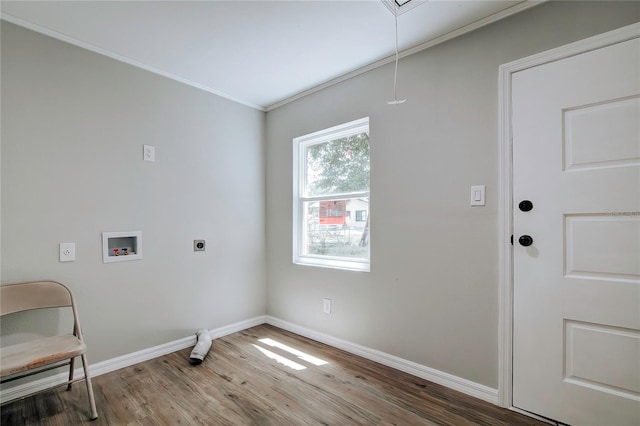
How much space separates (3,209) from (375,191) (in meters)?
2.49

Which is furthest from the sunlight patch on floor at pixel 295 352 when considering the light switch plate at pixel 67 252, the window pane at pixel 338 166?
the light switch plate at pixel 67 252

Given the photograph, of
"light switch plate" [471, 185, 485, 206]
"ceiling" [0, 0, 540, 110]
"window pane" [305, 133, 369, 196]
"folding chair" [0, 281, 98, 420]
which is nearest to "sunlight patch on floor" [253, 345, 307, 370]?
"folding chair" [0, 281, 98, 420]

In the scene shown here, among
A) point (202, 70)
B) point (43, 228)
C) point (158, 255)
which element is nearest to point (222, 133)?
point (202, 70)

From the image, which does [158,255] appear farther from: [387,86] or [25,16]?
[387,86]

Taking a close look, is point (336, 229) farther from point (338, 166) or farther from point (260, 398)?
point (260, 398)

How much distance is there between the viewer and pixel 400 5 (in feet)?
5.76

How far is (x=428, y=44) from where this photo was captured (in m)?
2.09

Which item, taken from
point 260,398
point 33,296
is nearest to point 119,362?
point 33,296

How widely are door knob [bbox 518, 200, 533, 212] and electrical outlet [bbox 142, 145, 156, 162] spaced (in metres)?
2.72

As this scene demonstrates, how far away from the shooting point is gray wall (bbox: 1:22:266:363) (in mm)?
1900

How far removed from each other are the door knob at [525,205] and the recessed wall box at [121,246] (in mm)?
2740

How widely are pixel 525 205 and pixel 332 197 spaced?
5.18 feet

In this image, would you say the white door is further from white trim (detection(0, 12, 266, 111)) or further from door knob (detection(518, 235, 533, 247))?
white trim (detection(0, 12, 266, 111))

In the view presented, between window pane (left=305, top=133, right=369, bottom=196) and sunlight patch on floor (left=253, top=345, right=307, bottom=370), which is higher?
window pane (left=305, top=133, right=369, bottom=196)
